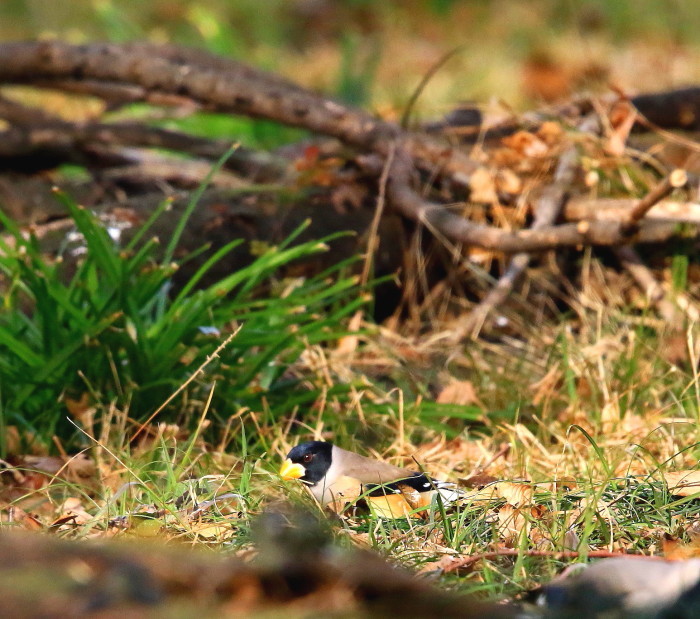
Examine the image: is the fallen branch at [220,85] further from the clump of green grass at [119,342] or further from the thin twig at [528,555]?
the thin twig at [528,555]

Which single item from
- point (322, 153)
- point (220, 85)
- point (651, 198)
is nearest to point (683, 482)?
point (651, 198)

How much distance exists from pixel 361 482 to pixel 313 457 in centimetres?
16

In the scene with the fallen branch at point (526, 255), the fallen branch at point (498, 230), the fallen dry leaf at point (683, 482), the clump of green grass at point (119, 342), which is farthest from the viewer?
the fallen branch at point (526, 255)

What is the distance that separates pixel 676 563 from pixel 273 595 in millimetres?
787

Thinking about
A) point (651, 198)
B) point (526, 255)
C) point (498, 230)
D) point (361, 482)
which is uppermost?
point (651, 198)

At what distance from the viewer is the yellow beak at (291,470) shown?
7.95ft

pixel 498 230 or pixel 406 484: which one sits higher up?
pixel 498 230

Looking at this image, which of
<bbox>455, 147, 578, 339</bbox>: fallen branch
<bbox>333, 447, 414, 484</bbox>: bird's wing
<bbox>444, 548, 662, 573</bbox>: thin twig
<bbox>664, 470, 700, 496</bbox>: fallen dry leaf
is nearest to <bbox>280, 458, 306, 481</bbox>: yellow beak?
<bbox>333, 447, 414, 484</bbox>: bird's wing

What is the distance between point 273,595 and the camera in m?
1.16

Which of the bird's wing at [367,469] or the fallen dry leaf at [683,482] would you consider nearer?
the fallen dry leaf at [683,482]

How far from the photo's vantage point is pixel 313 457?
8.24ft

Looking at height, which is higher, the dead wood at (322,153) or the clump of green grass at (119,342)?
the dead wood at (322,153)

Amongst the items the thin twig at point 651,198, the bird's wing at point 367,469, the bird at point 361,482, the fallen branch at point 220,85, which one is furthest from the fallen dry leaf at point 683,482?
the fallen branch at point 220,85

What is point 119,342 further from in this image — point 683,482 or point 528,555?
point 683,482
